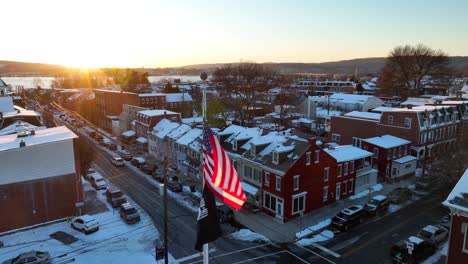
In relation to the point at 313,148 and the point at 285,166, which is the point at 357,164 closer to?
the point at 313,148

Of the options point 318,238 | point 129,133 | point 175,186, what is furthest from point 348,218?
point 129,133

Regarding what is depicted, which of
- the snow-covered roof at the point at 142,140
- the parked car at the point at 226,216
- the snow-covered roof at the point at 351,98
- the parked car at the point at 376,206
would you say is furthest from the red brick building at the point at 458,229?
the snow-covered roof at the point at 351,98

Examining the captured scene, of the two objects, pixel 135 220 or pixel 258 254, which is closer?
pixel 258 254

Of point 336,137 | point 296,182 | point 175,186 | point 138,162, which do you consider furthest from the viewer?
point 336,137

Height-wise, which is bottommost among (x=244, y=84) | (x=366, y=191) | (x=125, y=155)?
(x=366, y=191)

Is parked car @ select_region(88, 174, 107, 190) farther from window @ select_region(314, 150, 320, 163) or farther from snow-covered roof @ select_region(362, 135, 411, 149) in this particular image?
snow-covered roof @ select_region(362, 135, 411, 149)

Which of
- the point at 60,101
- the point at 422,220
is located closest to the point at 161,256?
the point at 422,220

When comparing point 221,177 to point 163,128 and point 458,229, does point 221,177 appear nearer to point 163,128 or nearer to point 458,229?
point 458,229
